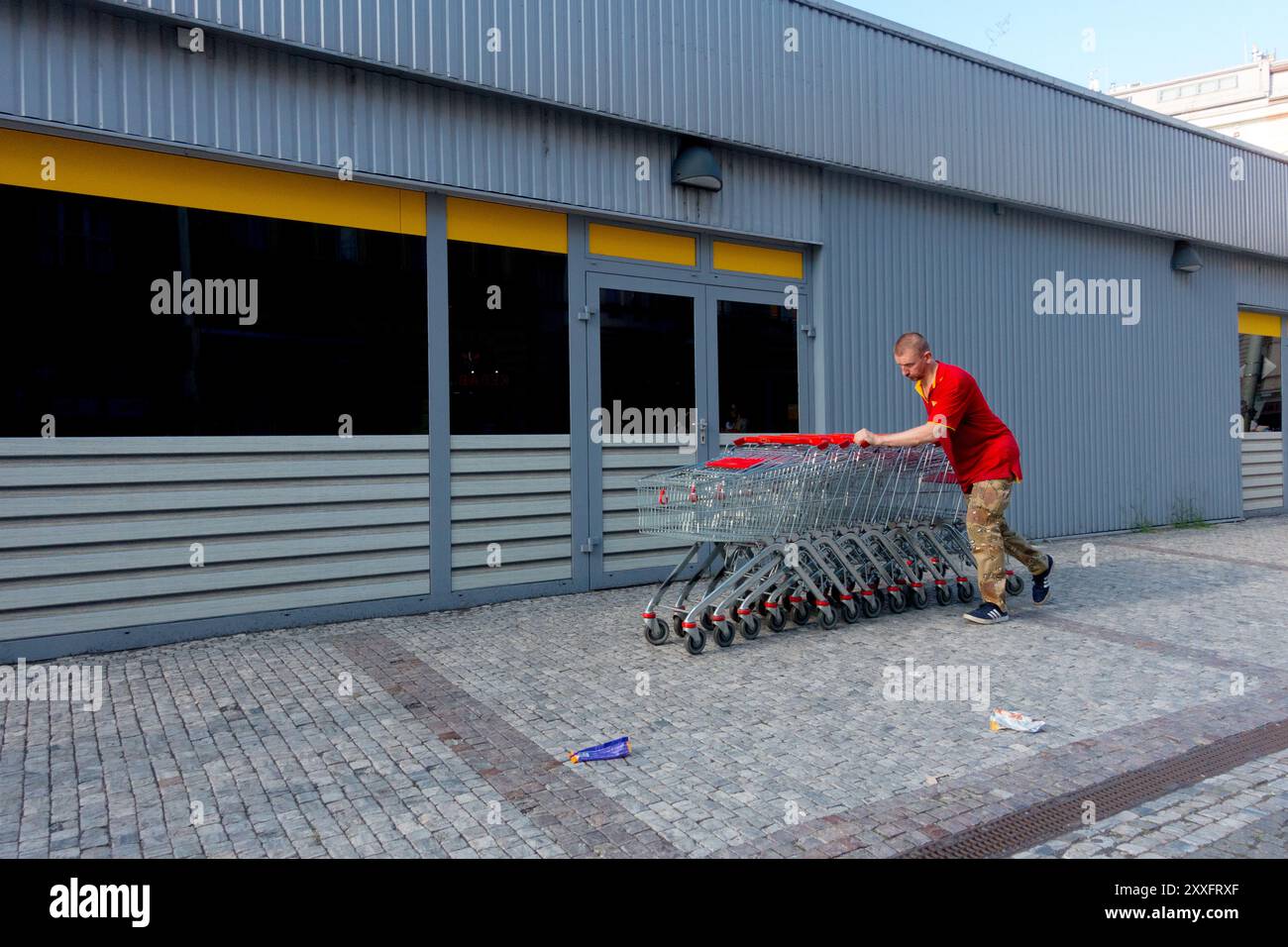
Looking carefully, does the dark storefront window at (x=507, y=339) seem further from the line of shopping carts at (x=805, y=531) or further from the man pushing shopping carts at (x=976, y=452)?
the man pushing shopping carts at (x=976, y=452)

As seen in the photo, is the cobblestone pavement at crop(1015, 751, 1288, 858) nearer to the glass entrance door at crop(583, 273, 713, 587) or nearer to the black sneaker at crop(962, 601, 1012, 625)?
the black sneaker at crop(962, 601, 1012, 625)

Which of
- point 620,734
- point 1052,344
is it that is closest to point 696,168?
point 620,734

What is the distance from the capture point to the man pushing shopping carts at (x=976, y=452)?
7.19 meters

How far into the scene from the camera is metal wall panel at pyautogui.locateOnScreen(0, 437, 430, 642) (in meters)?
6.17

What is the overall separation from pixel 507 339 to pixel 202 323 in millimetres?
2459

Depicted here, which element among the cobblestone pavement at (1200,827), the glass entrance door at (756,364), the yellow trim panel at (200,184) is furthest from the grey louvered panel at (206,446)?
the cobblestone pavement at (1200,827)

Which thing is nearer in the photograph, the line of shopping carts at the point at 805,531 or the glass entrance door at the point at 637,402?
the line of shopping carts at the point at 805,531

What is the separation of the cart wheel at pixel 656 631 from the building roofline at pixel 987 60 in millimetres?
6798

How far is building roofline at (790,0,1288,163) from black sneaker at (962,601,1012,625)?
6434mm

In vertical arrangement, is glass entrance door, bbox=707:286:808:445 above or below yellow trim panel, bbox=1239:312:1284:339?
below

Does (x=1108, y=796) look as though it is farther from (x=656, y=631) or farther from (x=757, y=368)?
(x=757, y=368)

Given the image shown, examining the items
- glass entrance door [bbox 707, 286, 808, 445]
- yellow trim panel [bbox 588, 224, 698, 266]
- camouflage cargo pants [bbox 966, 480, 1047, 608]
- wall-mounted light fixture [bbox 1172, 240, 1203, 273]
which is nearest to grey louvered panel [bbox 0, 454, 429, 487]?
yellow trim panel [bbox 588, 224, 698, 266]
